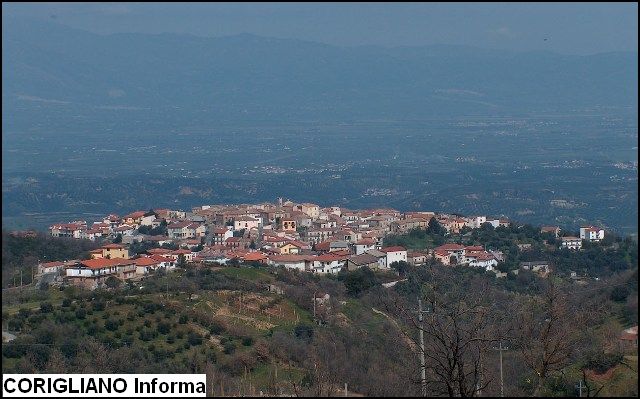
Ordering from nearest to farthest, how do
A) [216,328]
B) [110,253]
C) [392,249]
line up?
[216,328] < [110,253] < [392,249]

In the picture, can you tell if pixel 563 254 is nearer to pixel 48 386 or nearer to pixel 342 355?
pixel 342 355

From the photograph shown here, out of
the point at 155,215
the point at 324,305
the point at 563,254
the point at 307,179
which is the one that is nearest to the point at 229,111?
the point at 307,179

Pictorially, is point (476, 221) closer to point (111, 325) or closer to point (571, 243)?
point (571, 243)

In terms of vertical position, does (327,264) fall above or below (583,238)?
below

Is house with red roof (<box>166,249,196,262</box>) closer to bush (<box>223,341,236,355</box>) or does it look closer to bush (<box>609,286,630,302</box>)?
bush (<box>223,341,236,355</box>)

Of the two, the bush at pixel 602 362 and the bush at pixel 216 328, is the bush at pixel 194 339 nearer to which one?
the bush at pixel 216 328

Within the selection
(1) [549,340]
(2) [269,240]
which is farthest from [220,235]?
(1) [549,340]

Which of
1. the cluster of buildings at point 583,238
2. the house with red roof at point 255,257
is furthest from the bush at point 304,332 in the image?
the cluster of buildings at point 583,238
